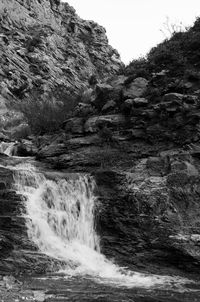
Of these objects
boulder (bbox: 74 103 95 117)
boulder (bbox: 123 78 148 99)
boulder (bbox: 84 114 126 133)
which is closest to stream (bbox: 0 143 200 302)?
boulder (bbox: 84 114 126 133)

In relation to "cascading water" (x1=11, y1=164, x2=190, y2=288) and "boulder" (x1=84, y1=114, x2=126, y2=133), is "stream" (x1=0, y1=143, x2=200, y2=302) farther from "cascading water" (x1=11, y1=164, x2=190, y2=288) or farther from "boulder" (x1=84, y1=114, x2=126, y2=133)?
"boulder" (x1=84, y1=114, x2=126, y2=133)

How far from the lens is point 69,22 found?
5394 cm

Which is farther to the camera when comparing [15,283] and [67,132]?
[67,132]

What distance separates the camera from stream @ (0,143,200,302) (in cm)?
1020

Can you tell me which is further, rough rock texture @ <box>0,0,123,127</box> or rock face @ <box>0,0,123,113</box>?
rock face @ <box>0,0,123,113</box>

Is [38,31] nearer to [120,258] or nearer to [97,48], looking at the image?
[97,48]

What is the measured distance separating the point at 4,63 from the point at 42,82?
3637 mm

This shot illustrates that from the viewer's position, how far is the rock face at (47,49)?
3831 cm

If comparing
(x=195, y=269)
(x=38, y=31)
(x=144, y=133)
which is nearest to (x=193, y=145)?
(x=144, y=133)

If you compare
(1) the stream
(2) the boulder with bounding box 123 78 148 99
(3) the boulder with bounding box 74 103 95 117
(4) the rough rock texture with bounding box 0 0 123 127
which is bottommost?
(1) the stream

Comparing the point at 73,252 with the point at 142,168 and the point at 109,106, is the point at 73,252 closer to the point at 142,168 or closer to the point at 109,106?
the point at 142,168

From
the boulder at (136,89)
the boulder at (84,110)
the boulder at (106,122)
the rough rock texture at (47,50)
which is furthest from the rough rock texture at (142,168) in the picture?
the rough rock texture at (47,50)

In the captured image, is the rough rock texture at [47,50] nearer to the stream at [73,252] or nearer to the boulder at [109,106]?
the boulder at [109,106]

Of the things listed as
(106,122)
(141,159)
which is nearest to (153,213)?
(141,159)
